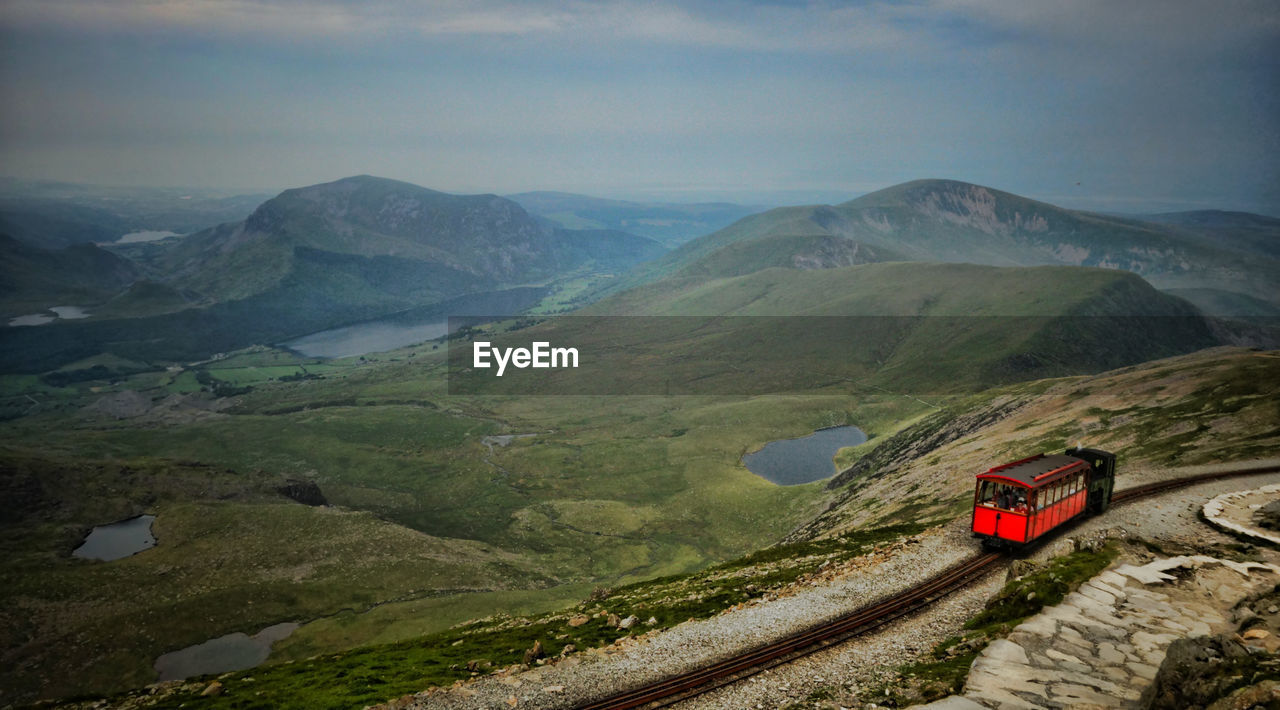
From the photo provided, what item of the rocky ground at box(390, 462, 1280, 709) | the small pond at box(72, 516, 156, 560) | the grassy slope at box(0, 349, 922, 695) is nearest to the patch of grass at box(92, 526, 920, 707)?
the rocky ground at box(390, 462, 1280, 709)

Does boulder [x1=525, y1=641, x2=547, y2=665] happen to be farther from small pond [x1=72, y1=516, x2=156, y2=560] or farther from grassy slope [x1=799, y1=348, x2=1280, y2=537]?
small pond [x1=72, y1=516, x2=156, y2=560]

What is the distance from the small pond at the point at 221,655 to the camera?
89.7m

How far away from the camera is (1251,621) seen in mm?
28781

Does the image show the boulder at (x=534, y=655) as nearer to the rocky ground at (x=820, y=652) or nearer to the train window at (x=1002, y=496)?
the rocky ground at (x=820, y=652)

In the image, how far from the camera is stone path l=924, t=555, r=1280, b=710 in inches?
1011

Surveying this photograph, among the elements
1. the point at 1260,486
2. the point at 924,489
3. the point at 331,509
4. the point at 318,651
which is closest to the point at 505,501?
the point at 331,509

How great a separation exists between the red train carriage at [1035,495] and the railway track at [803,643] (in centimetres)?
251

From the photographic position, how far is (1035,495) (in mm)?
42719

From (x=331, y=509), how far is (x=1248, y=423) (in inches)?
6308

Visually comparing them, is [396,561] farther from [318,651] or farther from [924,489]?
[924,489]

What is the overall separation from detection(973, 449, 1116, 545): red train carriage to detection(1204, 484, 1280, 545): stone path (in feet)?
22.5

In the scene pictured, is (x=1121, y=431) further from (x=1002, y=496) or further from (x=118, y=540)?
(x=118, y=540)

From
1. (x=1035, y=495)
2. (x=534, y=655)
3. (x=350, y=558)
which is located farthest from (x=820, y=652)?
(x=350, y=558)

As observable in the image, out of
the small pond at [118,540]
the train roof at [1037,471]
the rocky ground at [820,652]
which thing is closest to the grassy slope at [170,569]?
the small pond at [118,540]
